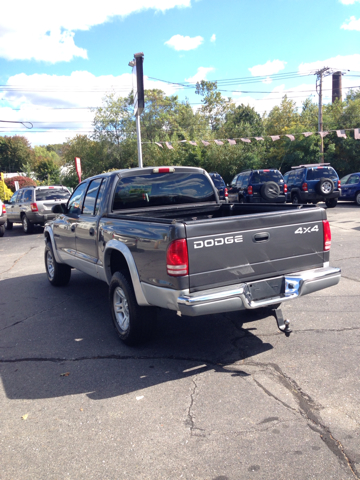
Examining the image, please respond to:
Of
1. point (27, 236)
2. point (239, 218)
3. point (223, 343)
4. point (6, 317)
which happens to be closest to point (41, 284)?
point (6, 317)

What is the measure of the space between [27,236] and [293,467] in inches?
569

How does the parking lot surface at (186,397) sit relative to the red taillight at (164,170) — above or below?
below

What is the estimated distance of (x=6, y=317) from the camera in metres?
5.94

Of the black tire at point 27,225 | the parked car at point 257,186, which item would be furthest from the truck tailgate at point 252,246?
the black tire at point 27,225

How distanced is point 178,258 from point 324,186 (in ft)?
49.8

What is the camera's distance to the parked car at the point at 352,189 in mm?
19392

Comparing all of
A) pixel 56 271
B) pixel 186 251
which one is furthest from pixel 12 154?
pixel 186 251

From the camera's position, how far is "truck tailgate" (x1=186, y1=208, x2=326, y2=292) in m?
3.66

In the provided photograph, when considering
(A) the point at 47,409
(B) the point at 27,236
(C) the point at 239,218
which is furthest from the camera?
(B) the point at 27,236

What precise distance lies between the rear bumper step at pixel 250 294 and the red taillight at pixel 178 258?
8.6 inches

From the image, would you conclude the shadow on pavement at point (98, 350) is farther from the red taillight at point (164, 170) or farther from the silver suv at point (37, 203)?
the silver suv at point (37, 203)

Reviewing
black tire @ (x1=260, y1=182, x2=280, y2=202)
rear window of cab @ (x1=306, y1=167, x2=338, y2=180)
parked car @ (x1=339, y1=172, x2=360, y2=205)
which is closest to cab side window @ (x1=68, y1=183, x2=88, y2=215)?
black tire @ (x1=260, y1=182, x2=280, y2=202)

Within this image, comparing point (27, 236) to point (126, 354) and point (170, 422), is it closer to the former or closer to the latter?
point (126, 354)

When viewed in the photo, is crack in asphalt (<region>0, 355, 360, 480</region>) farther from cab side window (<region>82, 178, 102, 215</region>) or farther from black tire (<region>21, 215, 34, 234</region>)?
black tire (<region>21, 215, 34, 234</region>)
